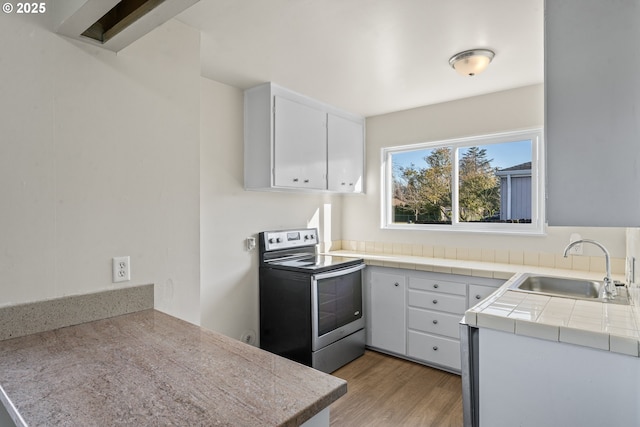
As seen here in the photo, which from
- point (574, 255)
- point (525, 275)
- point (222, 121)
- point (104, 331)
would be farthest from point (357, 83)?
point (104, 331)

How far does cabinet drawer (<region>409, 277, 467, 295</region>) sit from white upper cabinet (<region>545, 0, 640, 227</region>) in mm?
1512

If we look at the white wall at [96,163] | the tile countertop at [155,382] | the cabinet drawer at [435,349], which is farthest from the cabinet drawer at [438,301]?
the tile countertop at [155,382]

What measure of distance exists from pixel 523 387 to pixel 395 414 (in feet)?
3.26

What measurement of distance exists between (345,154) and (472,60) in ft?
5.01

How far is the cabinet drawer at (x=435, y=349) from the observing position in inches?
109

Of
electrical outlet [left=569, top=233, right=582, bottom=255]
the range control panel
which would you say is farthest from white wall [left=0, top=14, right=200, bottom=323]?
electrical outlet [left=569, top=233, right=582, bottom=255]

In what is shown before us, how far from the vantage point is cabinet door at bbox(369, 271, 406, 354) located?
119 inches

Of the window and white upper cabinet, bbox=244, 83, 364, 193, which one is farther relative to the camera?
the window

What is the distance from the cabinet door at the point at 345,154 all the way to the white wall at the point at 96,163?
5.24ft

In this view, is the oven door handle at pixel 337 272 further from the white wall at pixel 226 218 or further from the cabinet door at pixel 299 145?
the cabinet door at pixel 299 145

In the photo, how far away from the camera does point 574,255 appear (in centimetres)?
266

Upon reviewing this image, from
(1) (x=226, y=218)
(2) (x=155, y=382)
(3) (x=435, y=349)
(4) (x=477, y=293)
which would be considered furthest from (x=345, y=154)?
(2) (x=155, y=382)

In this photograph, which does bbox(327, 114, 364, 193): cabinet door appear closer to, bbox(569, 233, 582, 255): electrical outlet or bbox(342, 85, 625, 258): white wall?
bbox(342, 85, 625, 258): white wall

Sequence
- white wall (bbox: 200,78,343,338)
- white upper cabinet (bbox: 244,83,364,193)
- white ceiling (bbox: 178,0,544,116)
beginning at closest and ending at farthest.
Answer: white ceiling (bbox: 178,0,544,116)
white wall (bbox: 200,78,343,338)
white upper cabinet (bbox: 244,83,364,193)
